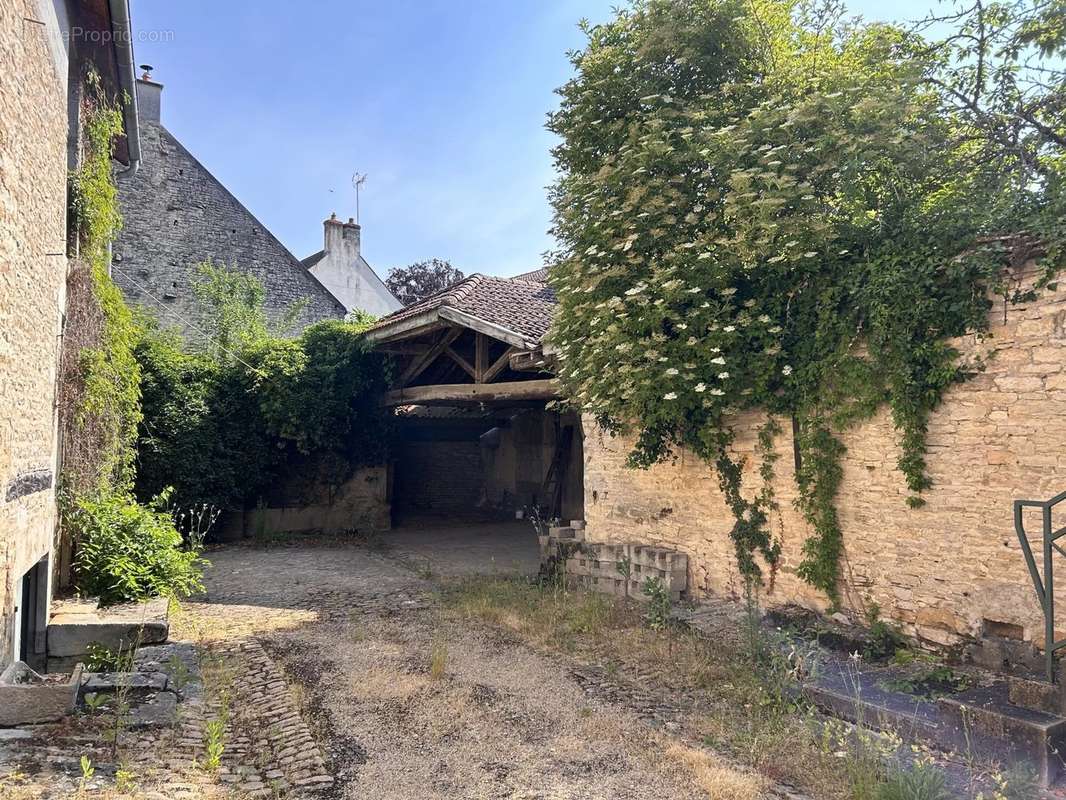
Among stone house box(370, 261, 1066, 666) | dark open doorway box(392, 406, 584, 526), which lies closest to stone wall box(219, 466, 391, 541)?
dark open doorway box(392, 406, 584, 526)

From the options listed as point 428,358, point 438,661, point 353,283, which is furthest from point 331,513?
point 353,283

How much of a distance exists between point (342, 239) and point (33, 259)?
15546 millimetres

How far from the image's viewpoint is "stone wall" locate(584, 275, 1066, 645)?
4.23 meters

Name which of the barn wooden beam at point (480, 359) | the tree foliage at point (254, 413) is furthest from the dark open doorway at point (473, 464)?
the barn wooden beam at point (480, 359)

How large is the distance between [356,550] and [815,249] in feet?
28.0

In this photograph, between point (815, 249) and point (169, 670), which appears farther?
point (815, 249)

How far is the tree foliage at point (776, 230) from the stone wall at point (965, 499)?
143 mm

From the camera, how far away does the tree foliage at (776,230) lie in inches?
188

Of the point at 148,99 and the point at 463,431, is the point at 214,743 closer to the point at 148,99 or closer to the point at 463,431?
the point at 463,431

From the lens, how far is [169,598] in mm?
6141

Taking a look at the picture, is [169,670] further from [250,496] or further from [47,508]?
[250,496]

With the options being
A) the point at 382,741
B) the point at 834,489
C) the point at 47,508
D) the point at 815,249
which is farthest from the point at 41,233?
the point at 834,489

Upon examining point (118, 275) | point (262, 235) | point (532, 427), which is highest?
point (262, 235)

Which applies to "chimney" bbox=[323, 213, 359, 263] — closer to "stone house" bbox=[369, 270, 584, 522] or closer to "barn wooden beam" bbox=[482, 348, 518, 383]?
"stone house" bbox=[369, 270, 584, 522]
